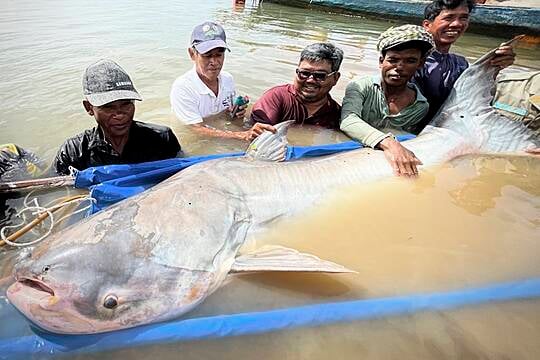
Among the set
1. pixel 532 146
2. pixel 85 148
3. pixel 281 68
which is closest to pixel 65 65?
pixel 281 68

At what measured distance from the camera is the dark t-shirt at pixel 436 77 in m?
3.93

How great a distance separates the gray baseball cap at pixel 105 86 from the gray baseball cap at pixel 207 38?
3.80 ft

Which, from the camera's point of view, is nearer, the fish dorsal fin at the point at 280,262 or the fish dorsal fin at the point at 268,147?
the fish dorsal fin at the point at 280,262

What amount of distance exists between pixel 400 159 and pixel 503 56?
4.36 ft

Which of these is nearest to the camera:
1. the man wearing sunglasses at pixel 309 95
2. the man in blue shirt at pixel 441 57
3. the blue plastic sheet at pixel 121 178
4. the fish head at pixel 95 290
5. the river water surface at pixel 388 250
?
the fish head at pixel 95 290

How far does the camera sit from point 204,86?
4066 millimetres

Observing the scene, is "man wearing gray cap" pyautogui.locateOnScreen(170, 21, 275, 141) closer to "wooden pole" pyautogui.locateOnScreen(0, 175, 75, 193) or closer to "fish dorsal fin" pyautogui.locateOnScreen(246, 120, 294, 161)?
"fish dorsal fin" pyautogui.locateOnScreen(246, 120, 294, 161)

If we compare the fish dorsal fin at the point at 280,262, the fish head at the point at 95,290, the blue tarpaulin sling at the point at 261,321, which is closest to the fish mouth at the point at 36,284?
the fish head at the point at 95,290

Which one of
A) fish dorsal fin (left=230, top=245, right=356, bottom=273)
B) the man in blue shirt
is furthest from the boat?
fish dorsal fin (left=230, top=245, right=356, bottom=273)

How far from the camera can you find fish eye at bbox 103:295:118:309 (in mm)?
1628

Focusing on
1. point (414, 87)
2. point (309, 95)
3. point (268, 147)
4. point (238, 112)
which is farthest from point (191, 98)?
point (414, 87)

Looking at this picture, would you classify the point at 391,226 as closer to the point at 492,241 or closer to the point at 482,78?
the point at 492,241

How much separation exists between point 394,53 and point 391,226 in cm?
161

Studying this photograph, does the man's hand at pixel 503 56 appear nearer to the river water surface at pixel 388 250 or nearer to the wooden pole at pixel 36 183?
the river water surface at pixel 388 250
